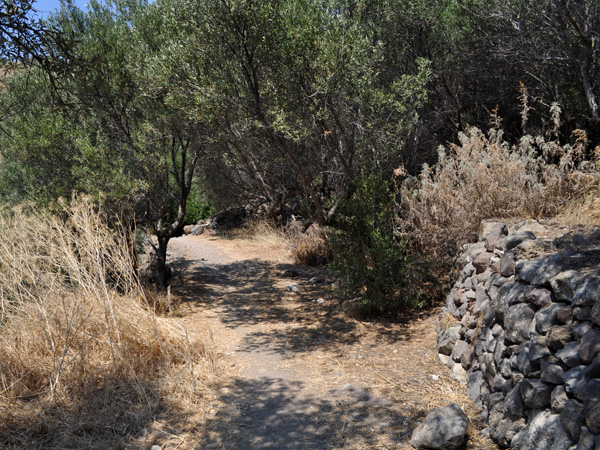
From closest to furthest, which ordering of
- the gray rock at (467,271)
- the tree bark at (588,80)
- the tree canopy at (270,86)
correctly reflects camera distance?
1. the gray rock at (467,271)
2. the tree canopy at (270,86)
3. the tree bark at (588,80)

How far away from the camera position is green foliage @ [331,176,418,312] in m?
6.45

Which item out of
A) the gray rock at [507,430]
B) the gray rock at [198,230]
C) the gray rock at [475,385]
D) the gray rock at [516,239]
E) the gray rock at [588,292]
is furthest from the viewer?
the gray rock at [198,230]

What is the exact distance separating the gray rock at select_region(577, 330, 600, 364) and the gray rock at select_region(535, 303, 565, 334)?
1.20ft

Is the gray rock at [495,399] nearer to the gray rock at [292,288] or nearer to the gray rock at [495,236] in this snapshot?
the gray rock at [495,236]

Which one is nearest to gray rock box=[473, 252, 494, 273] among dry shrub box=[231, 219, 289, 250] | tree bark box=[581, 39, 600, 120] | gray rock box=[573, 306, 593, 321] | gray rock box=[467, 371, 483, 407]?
gray rock box=[467, 371, 483, 407]

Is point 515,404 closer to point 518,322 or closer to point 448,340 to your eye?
point 518,322

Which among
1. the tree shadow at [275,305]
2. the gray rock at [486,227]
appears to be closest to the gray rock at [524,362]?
the gray rock at [486,227]

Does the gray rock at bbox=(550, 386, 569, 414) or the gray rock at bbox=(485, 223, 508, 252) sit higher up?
the gray rock at bbox=(485, 223, 508, 252)

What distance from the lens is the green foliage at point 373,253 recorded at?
21.2 feet

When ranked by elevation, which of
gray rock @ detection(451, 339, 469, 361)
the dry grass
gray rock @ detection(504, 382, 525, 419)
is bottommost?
gray rock @ detection(451, 339, 469, 361)

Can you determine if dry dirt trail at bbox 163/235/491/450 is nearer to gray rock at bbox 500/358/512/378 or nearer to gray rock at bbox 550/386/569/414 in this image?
gray rock at bbox 500/358/512/378

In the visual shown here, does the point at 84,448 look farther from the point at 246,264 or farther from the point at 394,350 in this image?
the point at 246,264

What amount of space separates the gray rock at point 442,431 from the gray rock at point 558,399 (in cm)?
71

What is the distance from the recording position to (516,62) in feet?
30.2
